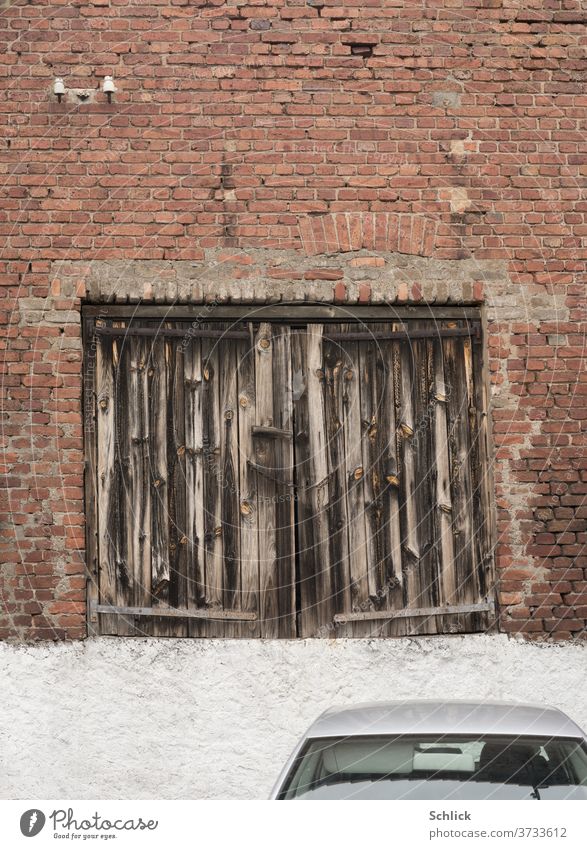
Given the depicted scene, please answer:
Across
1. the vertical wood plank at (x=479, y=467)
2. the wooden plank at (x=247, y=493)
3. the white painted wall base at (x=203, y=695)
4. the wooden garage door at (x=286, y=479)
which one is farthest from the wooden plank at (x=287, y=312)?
the white painted wall base at (x=203, y=695)

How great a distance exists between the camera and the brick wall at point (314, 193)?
751 cm

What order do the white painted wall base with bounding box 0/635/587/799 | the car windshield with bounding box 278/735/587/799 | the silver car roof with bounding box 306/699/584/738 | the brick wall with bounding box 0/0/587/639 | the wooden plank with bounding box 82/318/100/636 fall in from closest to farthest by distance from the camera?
1. the car windshield with bounding box 278/735/587/799
2. the silver car roof with bounding box 306/699/584/738
3. the white painted wall base with bounding box 0/635/587/799
4. the wooden plank with bounding box 82/318/100/636
5. the brick wall with bounding box 0/0/587/639

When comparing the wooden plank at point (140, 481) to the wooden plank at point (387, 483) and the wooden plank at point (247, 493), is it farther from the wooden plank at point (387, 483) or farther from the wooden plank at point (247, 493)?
the wooden plank at point (387, 483)

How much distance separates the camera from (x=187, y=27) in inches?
303

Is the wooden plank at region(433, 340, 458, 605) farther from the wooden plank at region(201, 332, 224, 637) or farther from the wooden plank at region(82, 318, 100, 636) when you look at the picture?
the wooden plank at region(82, 318, 100, 636)

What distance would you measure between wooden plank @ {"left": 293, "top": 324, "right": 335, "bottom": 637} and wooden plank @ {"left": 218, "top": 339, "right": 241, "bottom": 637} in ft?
1.34

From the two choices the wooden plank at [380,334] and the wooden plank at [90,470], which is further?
the wooden plank at [380,334]

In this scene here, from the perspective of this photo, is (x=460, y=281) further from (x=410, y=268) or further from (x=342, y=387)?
(x=342, y=387)

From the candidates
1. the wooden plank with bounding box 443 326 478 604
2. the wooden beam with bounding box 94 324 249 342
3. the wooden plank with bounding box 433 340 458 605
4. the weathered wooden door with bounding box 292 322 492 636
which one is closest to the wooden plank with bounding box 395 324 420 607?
the weathered wooden door with bounding box 292 322 492 636

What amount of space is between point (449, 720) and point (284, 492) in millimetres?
2968

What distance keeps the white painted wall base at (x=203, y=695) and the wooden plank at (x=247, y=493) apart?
274mm

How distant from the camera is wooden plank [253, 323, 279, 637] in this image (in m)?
7.48

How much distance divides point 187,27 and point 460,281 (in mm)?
2518
